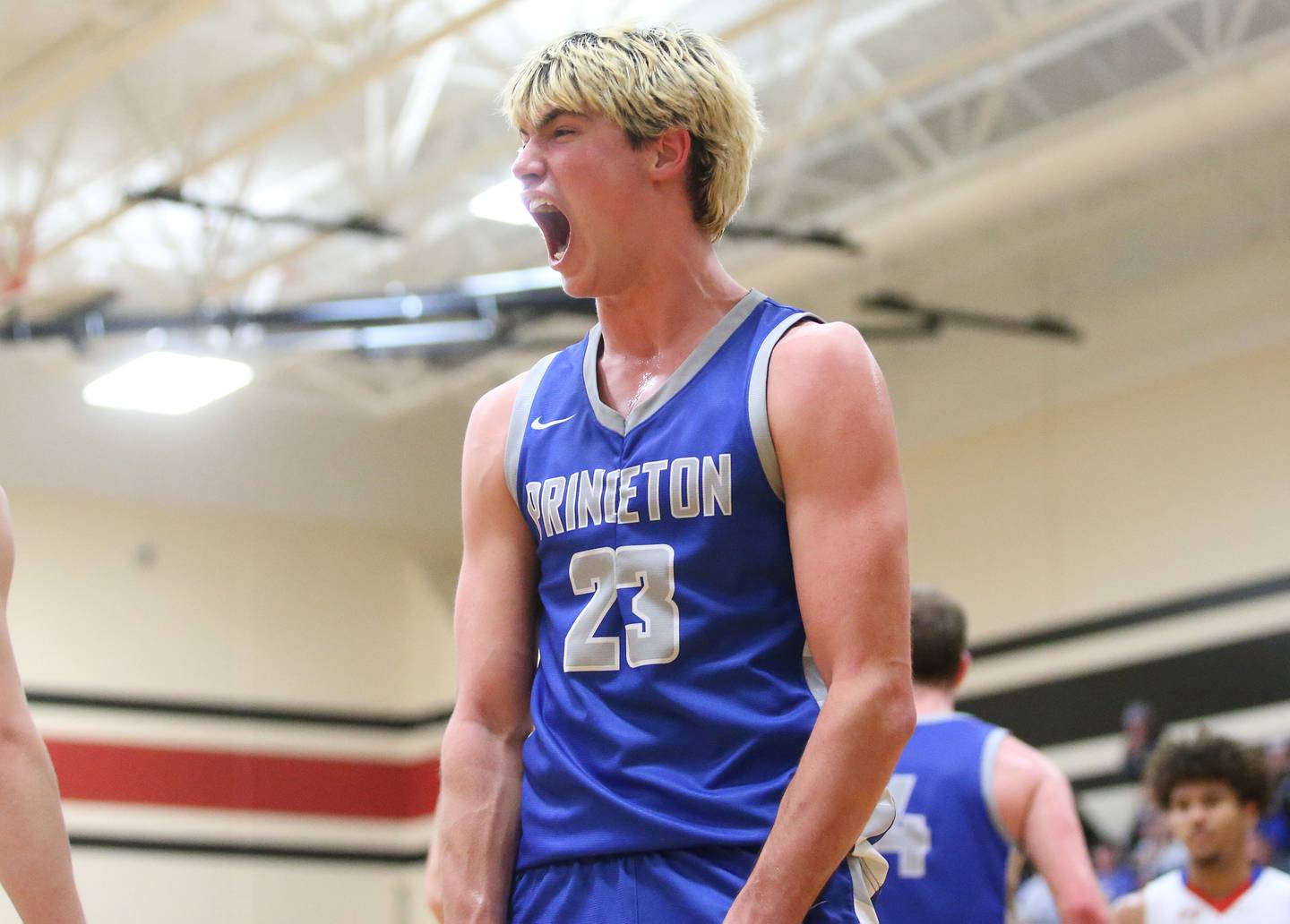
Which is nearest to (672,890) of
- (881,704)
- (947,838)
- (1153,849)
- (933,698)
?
(881,704)

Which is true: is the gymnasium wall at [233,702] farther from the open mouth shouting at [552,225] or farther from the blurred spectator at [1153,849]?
the open mouth shouting at [552,225]

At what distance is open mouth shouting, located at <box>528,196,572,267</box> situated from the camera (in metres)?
2.40

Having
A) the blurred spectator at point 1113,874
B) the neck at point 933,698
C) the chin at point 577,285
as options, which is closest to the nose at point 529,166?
the chin at point 577,285

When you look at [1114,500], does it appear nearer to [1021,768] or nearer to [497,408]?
[1021,768]

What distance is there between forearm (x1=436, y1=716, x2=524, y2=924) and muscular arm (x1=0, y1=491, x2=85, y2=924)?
750 mm

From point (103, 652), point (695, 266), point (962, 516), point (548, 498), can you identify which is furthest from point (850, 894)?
point (103, 652)

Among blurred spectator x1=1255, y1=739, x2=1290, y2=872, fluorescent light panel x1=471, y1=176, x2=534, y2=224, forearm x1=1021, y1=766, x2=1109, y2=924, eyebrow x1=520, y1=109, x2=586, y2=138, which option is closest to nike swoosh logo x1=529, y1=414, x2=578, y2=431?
eyebrow x1=520, y1=109, x2=586, y2=138

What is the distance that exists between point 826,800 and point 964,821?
2416 millimetres

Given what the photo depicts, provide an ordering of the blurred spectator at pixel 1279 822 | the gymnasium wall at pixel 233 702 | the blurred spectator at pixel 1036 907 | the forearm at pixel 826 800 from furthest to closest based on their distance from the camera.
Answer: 1. the gymnasium wall at pixel 233 702
2. the blurred spectator at pixel 1036 907
3. the blurred spectator at pixel 1279 822
4. the forearm at pixel 826 800

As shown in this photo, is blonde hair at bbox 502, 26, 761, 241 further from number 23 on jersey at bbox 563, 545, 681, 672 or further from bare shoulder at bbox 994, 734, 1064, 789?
bare shoulder at bbox 994, 734, 1064, 789

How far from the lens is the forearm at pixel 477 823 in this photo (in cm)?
234

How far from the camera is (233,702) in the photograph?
57.5 feet

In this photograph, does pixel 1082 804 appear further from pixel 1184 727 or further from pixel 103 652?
pixel 103 652

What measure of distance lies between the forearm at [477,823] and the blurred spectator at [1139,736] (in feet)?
37.9
